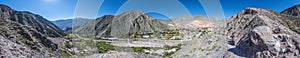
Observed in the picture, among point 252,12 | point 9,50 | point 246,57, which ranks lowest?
point 246,57

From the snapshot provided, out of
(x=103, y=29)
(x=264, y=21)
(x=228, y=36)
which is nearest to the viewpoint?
(x=264, y=21)

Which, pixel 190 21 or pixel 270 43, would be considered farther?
pixel 190 21

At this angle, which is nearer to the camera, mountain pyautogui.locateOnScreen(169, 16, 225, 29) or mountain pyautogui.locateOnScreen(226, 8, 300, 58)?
mountain pyautogui.locateOnScreen(226, 8, 300, 58)

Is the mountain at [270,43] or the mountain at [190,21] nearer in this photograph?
the mountain at [270,43]

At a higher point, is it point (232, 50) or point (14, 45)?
point (14, 45)

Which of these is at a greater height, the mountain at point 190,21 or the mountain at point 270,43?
the mountain at point 190,21

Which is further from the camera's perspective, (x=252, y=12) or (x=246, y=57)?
(x=252, y=12)

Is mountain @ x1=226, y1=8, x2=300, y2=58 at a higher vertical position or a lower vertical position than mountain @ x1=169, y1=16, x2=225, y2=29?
lower

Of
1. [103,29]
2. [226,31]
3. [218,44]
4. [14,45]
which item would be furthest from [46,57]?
[103,29]

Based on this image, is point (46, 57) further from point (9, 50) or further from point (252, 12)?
point (252, 12)

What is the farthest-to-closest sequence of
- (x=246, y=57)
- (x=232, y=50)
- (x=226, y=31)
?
(x=226, y=31), (x=232, y=50), (x=246, y=57)

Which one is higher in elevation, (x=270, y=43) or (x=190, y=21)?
(x=190, y=21)
